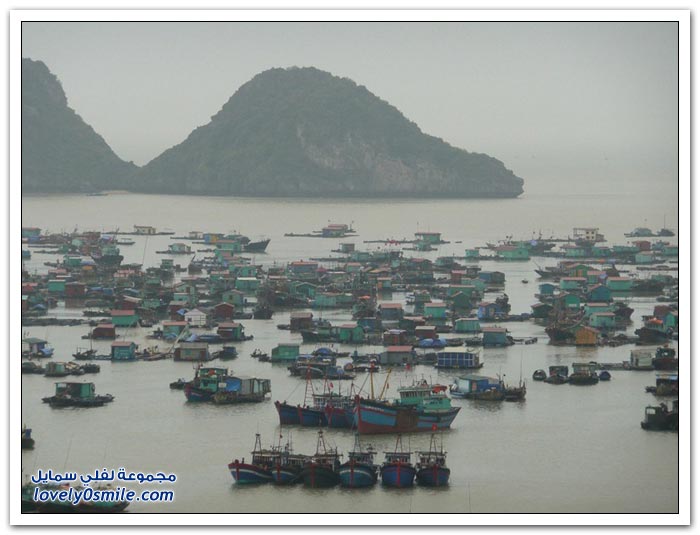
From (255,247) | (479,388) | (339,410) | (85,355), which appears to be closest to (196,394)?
(339,410)

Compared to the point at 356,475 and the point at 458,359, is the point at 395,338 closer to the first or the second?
the point at 458,359

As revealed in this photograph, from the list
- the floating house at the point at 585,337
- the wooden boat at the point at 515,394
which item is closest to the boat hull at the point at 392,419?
the wooden boat at the point at 515,394

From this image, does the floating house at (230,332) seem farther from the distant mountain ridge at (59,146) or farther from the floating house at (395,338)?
the distant mountain ridge at (59,146)

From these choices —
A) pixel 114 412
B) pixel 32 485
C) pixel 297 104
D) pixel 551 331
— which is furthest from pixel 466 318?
pixel 297 104

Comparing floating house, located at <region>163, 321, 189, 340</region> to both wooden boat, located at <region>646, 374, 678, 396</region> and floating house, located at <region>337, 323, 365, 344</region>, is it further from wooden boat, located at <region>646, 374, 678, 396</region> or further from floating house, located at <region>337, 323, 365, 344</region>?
wooden boat, located at <region>646, 374, 678, 396</region>

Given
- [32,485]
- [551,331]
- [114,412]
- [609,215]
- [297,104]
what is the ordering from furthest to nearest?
1. [297,104]
2. [609,215]
3. [551,331]
4. [114,412]
5. [32,485]
